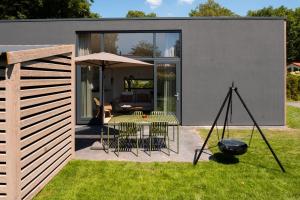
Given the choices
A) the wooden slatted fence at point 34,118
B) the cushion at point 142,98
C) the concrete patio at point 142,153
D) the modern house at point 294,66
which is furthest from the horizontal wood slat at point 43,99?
the modern house at point 294,66

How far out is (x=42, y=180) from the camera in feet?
16.2

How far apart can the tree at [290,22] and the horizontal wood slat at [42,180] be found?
1620 inches

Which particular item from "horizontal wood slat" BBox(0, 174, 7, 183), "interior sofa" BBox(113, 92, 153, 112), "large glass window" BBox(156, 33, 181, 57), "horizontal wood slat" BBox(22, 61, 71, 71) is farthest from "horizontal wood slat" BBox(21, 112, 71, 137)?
"interior sofa" BBox(113, 92, 153, 112)

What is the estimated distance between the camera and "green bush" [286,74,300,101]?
21.4 m

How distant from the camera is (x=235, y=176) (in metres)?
5.46

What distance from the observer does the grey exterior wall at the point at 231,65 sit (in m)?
10.7

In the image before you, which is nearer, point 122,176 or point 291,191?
point 291,191

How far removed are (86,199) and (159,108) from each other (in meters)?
6.90

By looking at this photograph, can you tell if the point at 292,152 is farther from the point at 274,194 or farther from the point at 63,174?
the point at 63,174

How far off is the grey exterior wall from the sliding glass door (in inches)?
Answer: 11.7

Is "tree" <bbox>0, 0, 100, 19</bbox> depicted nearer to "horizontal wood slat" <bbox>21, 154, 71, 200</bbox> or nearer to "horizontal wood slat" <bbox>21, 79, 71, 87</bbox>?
"horizontal wood slat" <bbox>21, 79, 71, 87</bbox>

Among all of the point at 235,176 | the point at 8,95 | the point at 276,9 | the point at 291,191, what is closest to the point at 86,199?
the point at 8,95

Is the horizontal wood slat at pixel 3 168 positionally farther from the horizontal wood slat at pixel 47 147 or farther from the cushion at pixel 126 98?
the cushion at pixel 126 98

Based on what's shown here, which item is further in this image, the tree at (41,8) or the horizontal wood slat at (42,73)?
the tree at (41,8)
